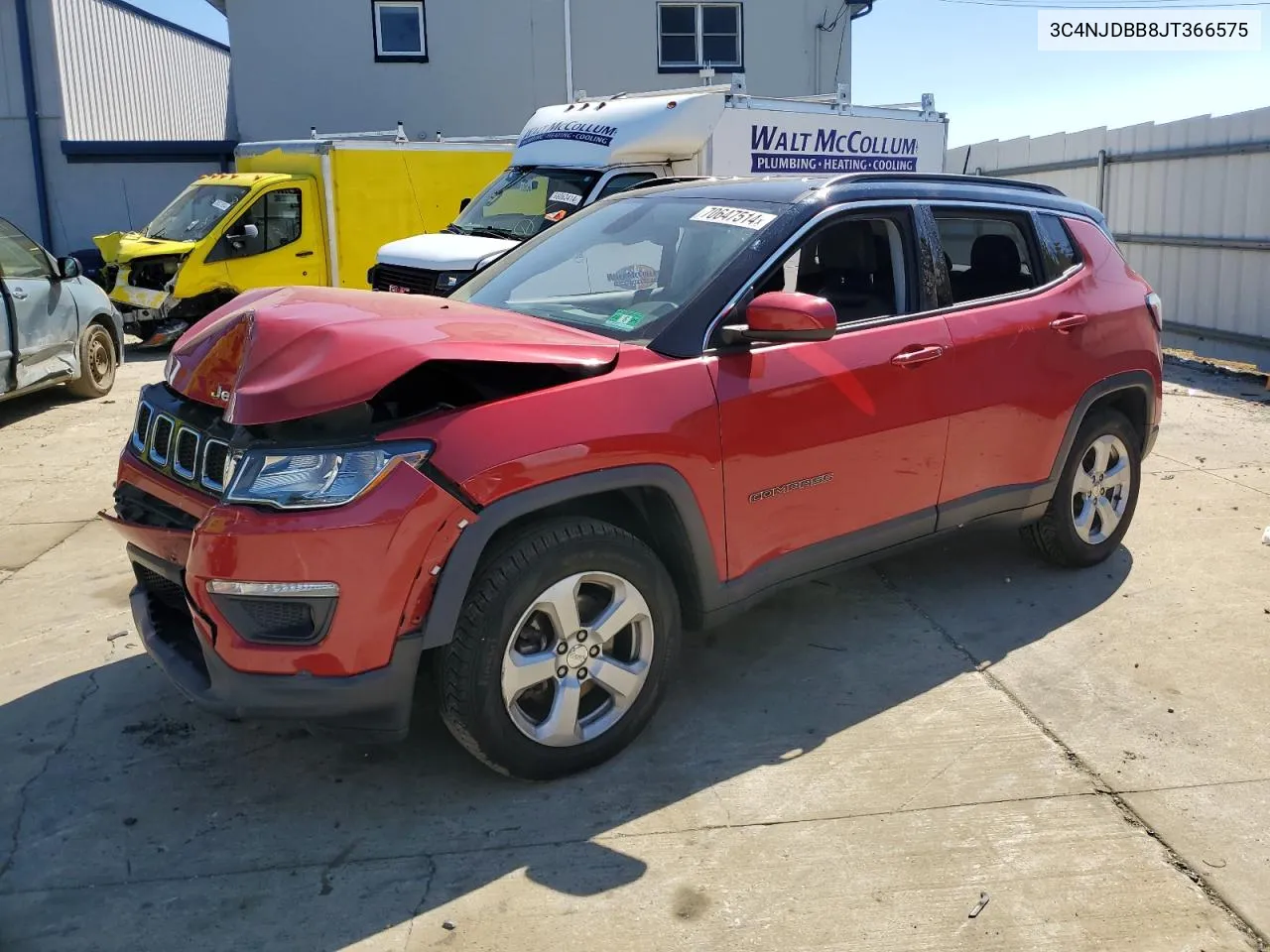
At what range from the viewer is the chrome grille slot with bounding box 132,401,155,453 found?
3.76 metres

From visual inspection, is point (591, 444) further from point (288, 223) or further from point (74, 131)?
point (74, 131)

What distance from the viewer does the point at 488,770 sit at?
3631 millimetres

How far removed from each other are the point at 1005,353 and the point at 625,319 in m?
1.71

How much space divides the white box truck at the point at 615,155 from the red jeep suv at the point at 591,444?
5742mm

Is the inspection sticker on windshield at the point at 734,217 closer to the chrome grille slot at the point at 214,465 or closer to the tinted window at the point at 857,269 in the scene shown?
the tinted window at the point at 857,269

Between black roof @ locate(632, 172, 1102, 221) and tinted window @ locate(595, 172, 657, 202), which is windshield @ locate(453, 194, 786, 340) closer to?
black roof @ locate(632, 172, 1102, 221)

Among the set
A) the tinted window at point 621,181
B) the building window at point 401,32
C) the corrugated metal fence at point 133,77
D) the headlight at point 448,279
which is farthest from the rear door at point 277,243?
the corrugated metal fence at point 133,77

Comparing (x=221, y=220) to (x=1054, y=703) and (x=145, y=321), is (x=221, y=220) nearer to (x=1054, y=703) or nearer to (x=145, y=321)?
(x=145, y=321)

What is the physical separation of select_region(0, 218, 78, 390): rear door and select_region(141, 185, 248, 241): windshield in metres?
4.24

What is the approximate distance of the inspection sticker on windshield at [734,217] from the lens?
411 centimetres

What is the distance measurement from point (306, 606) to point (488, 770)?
0.90 m

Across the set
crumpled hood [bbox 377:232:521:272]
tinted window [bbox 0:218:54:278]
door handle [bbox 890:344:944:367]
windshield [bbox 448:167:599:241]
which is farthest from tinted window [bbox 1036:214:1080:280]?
tinted window [bbox 0:218:54:278]

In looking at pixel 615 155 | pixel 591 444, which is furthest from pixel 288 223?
pixel 591 444

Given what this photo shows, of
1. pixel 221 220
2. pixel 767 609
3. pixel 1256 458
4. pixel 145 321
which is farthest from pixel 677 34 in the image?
pixel 767 609
